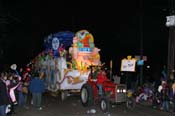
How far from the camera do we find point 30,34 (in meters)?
43.4

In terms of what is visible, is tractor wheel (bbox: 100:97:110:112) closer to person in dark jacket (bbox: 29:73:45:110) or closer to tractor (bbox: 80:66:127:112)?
tractor (bbox: 80:66:127:112)

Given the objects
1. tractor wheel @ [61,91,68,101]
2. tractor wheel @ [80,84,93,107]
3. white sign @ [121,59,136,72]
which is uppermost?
white sign @ [121,59,136,72]

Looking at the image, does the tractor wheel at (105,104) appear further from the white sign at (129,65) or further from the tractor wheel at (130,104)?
the white sign at (129,65)

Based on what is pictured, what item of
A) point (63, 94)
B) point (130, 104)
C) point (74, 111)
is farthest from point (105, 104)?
point (63, 94)

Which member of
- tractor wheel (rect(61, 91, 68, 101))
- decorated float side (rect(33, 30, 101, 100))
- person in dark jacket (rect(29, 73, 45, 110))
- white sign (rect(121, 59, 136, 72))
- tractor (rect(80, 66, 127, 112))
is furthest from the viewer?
white sign (rect(121, 59, 136, 72))

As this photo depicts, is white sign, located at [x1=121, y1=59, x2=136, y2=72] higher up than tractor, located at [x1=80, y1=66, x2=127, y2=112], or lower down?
higher up

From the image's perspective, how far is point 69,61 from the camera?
22.0 meters

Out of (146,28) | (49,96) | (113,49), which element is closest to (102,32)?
(113,49)

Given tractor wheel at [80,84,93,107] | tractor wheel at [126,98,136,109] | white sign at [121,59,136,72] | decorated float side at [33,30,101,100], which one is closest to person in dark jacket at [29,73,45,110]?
tractor wheel at [80,84,93,107]

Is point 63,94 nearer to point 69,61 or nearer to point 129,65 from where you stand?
point 69,61

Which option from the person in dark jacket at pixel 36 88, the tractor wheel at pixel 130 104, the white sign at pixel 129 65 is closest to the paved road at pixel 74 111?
the tractor wheel at pixel 130 104

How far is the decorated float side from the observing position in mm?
21594

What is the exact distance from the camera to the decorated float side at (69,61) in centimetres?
2159

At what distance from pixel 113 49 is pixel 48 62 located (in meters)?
21.3
